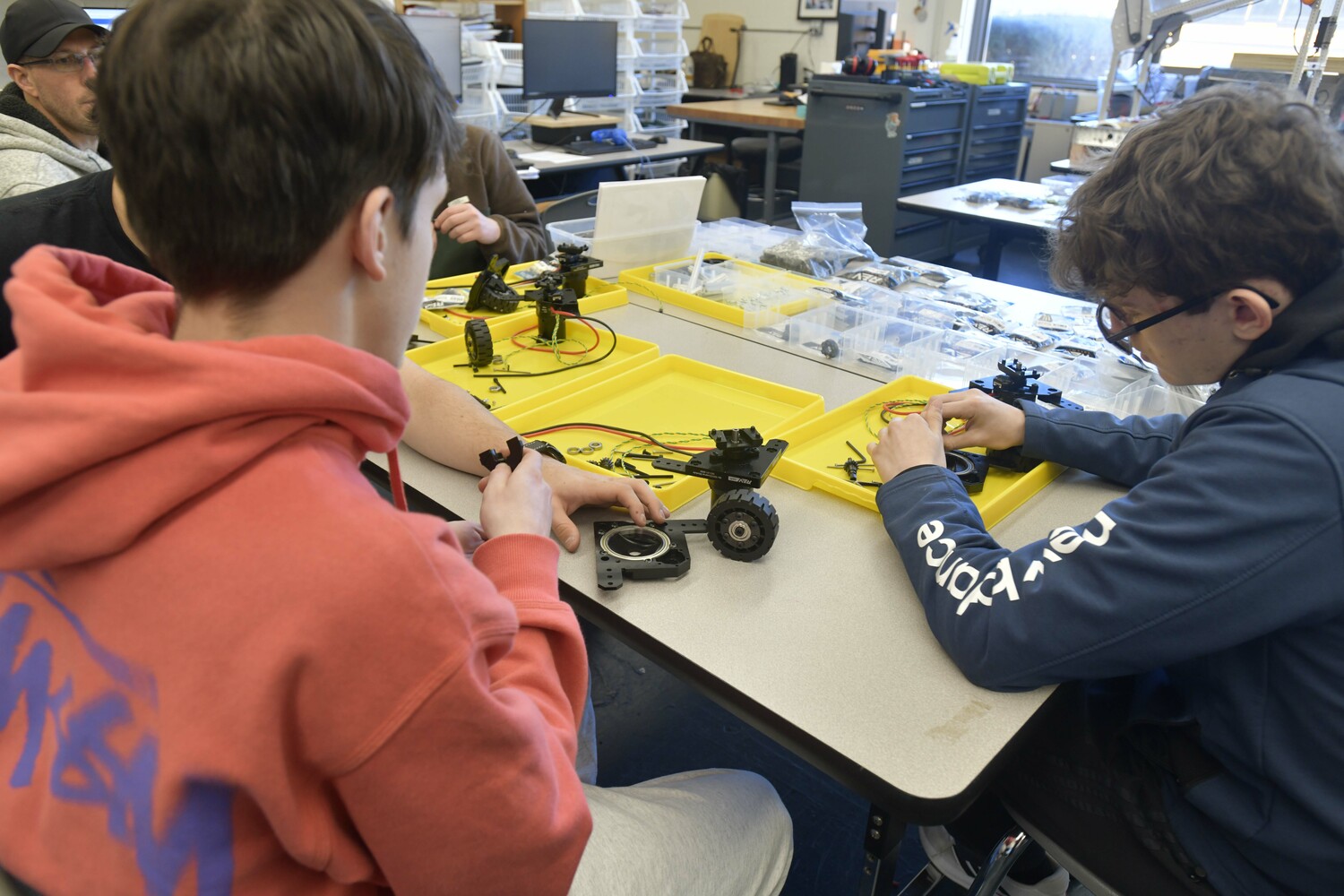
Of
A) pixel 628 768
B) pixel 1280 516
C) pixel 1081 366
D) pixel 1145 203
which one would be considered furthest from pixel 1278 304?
pixel 628 768

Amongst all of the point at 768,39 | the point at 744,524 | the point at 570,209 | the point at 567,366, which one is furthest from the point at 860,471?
the point at 768,39

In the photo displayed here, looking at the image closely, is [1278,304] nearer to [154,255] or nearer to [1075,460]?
[1075,460]

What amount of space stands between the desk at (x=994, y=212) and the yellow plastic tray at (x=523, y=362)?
5.76 feet

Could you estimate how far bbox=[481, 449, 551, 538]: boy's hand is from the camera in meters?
0.93

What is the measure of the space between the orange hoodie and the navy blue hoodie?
1.79 feet

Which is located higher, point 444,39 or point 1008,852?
point 444,39

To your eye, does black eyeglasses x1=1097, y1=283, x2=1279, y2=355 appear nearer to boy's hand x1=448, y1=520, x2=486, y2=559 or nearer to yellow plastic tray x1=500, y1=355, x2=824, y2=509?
yellow plastic tray x1=500, y1=355, x2=824, y2=509

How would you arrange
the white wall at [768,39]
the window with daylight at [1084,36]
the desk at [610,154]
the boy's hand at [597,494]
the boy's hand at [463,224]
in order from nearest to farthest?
the boy's hand at [597,494] < the boy's hand at [463,224] < the desk at [610,154] < the window with daylight at [1084,36] < the white wall at [768,39]

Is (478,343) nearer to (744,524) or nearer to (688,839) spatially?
(744,524)

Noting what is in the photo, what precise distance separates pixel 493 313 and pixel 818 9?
212 inches

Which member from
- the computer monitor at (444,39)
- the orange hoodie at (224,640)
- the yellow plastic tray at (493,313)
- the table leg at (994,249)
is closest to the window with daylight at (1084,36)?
the table leg at (994,249)

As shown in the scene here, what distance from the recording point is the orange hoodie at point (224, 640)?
1.68ft

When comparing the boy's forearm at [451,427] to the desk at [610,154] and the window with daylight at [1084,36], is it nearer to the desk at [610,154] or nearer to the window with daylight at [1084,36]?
the desk at [610,154]

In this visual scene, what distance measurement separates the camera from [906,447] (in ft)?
3.84
